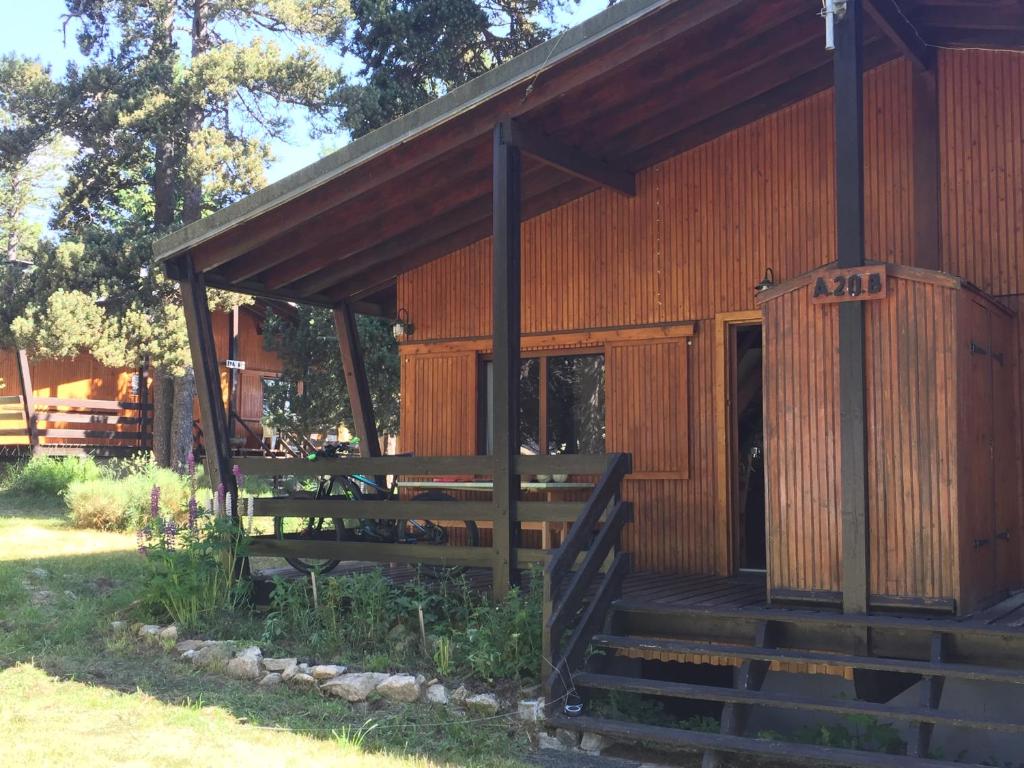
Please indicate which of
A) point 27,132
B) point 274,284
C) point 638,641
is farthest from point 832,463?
point 27,132

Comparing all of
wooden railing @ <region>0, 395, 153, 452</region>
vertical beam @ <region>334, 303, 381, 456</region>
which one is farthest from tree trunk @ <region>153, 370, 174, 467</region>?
vertical beam @ <region>334, 303, 381, 456</region>

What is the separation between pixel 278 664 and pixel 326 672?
0.47 meters

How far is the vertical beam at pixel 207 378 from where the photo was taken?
8.91m

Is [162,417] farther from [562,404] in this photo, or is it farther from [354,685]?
[354,685]

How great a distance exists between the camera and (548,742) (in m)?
5.84

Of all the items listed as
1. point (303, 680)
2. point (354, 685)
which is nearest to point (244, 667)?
point (303, 680)

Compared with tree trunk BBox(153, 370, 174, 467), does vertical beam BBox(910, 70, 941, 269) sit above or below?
above

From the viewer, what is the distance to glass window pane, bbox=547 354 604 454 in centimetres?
967

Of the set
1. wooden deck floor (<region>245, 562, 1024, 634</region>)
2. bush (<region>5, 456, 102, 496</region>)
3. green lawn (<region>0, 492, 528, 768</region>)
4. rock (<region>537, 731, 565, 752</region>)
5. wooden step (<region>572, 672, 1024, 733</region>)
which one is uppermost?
bush (<region>5, 456, 102, 496</region>)

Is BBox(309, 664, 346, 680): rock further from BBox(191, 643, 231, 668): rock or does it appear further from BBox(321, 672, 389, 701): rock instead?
BBox(191, 643, 231, 668): rock

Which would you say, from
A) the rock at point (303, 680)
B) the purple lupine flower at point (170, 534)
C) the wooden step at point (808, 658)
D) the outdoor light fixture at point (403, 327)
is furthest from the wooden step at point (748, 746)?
the outdoor light fixture at point (403, 327)

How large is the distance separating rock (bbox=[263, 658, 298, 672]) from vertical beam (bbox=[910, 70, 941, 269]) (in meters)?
5.68

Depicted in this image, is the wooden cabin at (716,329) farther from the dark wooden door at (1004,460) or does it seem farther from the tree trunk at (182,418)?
the tree trunk at (182,418)

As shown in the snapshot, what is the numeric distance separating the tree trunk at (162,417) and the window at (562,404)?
464 inches
